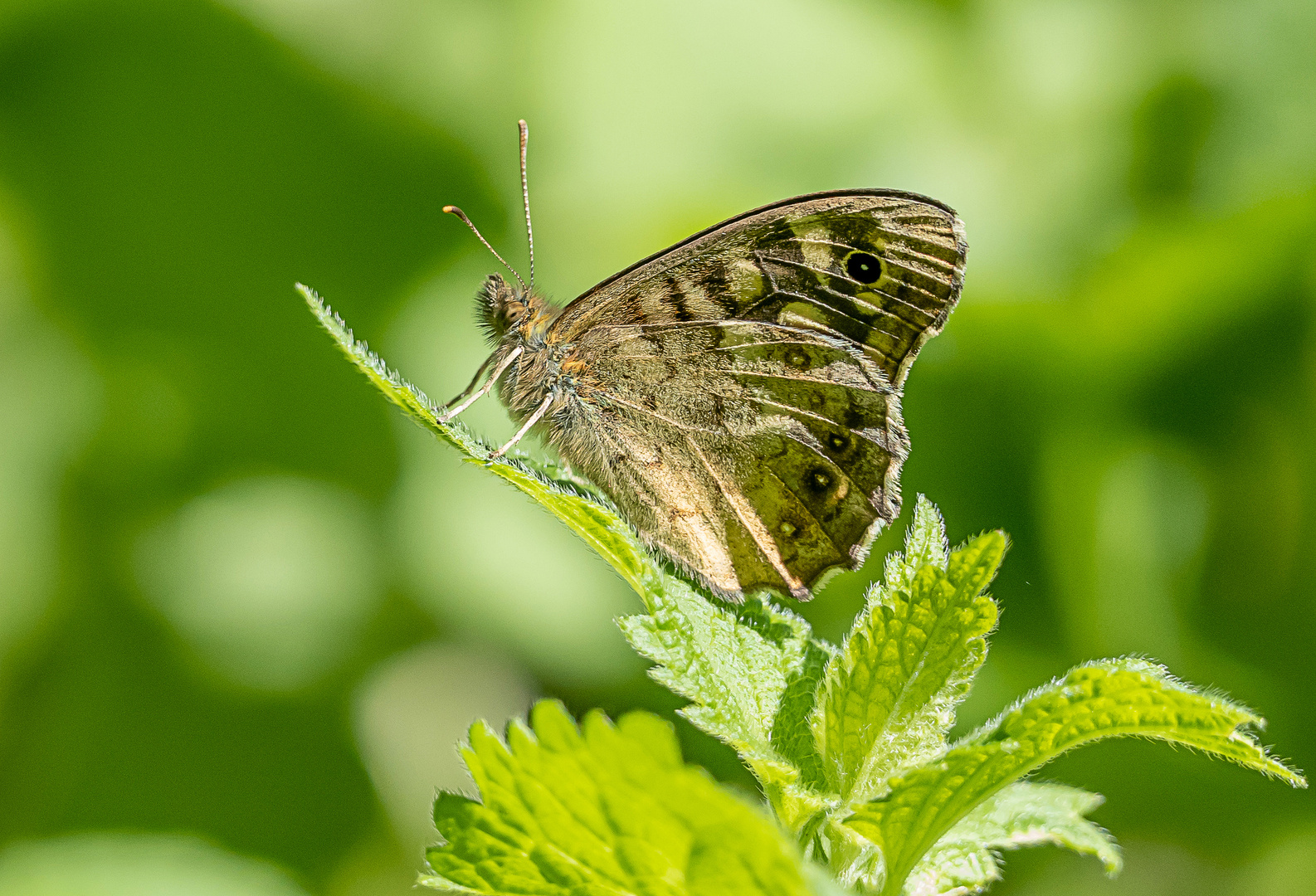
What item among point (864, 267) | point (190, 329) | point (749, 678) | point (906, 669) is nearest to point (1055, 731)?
point (906, 669)

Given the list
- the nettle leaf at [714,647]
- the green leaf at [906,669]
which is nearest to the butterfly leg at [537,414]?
the nettle leaf at [714,647]

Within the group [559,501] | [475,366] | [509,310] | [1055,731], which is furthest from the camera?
[475,366]

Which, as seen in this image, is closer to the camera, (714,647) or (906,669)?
(906,669)

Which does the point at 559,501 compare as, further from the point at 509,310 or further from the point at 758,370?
the point at 509,310

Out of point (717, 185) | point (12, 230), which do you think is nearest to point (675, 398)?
point (717, 185)

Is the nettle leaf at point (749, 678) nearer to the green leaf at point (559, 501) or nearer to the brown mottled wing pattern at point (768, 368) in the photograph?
the green leaf at point (559, 501)

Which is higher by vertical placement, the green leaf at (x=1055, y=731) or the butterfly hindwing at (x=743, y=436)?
the butterfly hindwing at (x=743, y=436)

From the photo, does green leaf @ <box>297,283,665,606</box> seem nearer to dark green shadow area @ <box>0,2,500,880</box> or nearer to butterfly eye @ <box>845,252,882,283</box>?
butterfly eye @ <box>845,252,882,283</box>

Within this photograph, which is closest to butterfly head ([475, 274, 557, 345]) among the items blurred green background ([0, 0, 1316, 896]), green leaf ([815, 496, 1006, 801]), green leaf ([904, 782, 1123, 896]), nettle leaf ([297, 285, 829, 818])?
nettle leaf ([297, 285, 829, 818])

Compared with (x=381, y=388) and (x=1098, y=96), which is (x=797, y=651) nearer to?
(x=381, y=388)
